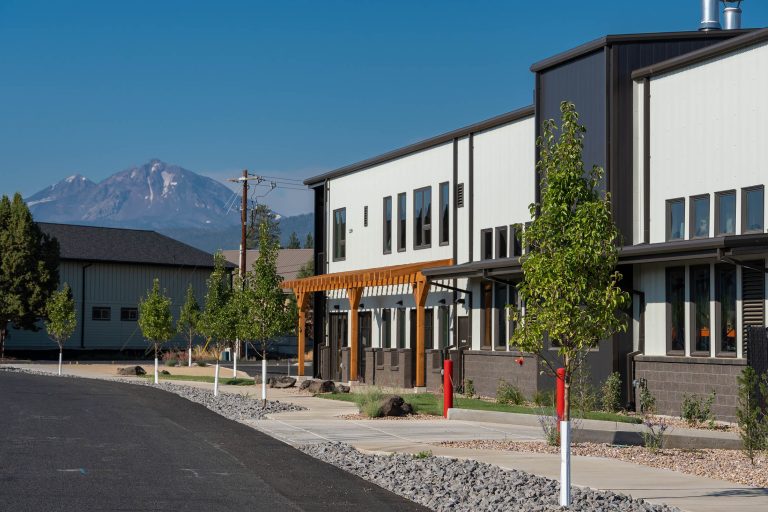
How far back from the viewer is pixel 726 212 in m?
23.0

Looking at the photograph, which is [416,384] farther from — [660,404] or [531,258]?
[531,258]

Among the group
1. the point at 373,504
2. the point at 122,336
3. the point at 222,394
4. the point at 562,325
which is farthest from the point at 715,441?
the point at 122,336

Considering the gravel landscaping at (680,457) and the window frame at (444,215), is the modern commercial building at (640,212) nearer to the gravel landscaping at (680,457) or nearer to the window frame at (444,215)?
the window frame at (444,215)

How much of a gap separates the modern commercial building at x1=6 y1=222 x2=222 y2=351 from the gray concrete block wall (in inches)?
2049

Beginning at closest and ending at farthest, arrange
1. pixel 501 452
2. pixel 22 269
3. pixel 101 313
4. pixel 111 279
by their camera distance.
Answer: pixel 501 452, pixel 22 269, pixel 101 313, pixel 111 279

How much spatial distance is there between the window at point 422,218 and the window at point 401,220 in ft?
2.61

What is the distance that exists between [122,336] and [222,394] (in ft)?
138

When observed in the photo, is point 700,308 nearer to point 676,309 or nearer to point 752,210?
point 676,309

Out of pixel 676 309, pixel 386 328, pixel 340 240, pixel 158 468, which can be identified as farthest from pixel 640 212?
pixel 340 240

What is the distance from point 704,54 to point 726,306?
5275mm

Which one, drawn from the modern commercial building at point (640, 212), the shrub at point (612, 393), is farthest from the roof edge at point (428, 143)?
the shrub at point (612, 393)

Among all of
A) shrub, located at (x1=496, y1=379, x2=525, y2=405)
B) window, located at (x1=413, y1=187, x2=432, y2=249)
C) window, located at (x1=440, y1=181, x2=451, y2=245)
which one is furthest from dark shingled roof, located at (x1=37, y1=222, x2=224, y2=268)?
shrub, located at (x1=496, y1=379, x2=525, y2=405)

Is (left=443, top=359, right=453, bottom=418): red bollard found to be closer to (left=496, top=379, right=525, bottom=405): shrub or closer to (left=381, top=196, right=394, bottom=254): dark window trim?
(left=496, top=379, right=525, bottom=405): shrub

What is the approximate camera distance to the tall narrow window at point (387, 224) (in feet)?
127
